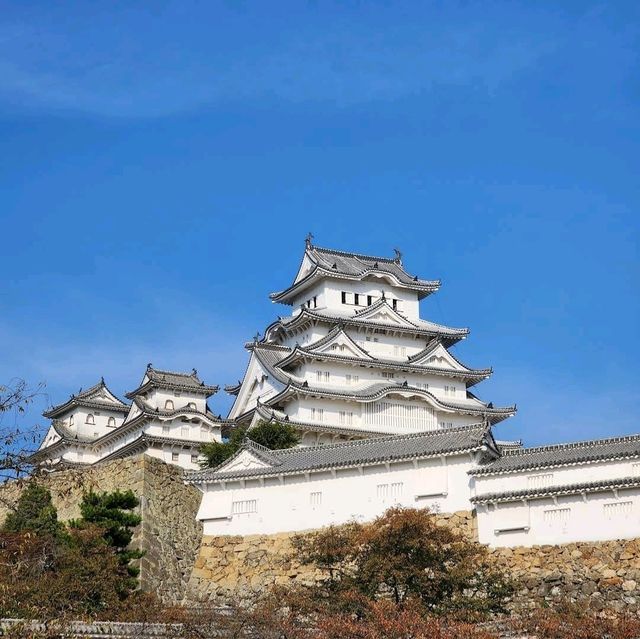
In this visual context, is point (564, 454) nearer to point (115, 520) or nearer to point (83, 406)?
point (115, 520)

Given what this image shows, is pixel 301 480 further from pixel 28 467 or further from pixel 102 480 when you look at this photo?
pixel 28 467

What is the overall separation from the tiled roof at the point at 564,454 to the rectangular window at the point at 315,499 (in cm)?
467

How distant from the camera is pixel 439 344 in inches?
1918

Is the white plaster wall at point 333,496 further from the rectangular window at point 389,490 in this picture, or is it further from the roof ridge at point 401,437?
the roof ridge at point 401,437

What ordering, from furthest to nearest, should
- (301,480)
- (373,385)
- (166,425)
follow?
(166,425), (373,385), (301,480)

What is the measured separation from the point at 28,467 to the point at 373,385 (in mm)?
34336

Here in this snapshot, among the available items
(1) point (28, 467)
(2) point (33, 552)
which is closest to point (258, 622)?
(2) point (33, 552)

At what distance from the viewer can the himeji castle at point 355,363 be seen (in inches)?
1763

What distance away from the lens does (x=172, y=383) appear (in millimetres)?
51750

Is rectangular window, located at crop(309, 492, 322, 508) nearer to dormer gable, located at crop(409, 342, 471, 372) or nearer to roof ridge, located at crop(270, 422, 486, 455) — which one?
roof ridge, located at crop(270, 422, 486, 455)

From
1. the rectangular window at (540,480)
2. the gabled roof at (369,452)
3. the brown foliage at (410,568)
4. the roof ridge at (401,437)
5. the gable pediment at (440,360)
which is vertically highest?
the gable pediment at (440,360)

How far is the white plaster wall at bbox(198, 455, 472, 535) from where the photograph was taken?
94.6 feet

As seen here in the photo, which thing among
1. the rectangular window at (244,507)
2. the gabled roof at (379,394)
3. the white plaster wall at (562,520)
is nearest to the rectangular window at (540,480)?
the white plaster wall at (562,520)

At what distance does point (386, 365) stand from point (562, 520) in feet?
69.9
